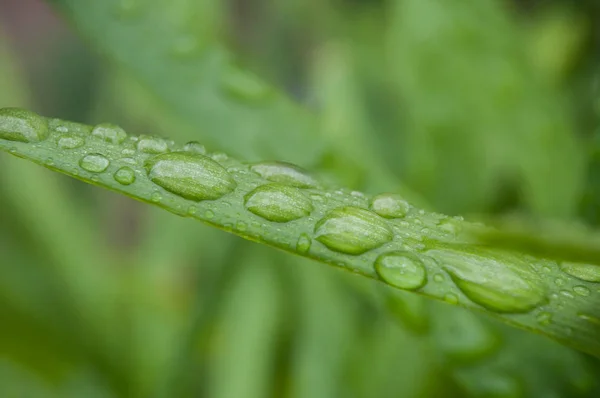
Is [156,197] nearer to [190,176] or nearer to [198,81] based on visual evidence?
[190,176]

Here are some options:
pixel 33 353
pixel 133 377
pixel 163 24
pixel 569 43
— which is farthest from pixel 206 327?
pixel 569 43

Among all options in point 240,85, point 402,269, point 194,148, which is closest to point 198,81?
point 240,85

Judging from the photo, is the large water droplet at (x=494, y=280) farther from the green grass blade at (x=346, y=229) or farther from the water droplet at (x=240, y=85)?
the water droplet at (x=240, y=85)

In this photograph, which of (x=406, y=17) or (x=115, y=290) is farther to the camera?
(x=115, y=290)

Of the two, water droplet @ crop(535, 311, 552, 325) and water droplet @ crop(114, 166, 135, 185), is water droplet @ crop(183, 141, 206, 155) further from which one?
water droplet @ crop(535, 311, 552, 325)

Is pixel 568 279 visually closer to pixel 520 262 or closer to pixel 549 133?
pixel 520 262

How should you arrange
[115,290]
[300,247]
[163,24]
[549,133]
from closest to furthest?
[300,247], [163,24], [549,133], [115,290]
